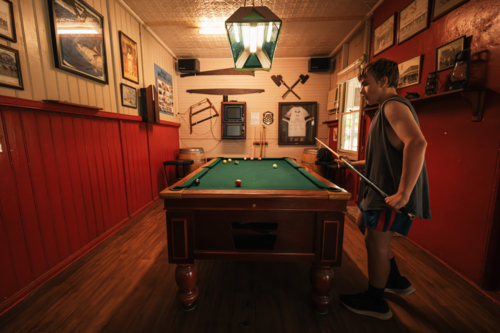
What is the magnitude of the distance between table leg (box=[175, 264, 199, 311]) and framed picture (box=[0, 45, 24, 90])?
175cm

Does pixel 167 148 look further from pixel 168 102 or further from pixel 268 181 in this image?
pixel 268 181

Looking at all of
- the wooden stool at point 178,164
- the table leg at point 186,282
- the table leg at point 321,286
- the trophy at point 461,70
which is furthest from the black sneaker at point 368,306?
the wooden stool at point 178,164

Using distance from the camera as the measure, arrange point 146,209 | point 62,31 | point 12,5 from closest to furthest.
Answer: point 12,5, point 62,31, point 146,209

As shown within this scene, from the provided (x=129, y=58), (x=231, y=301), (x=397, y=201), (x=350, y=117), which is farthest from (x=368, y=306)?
(x=129, y=58)

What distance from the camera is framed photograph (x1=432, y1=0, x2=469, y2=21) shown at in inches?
65.6

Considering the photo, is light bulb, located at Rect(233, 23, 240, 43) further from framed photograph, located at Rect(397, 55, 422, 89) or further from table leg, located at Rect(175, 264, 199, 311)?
table leg, located at Rect(175, 264, 199, 311)

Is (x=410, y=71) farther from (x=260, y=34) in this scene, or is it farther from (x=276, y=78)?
(x=276, y=78)

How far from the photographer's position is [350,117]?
12.6ft

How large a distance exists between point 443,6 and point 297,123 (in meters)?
2.98

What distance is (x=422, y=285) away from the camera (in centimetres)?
158

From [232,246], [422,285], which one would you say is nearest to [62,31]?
[232,246]

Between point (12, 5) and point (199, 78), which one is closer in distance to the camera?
point (12, 5)

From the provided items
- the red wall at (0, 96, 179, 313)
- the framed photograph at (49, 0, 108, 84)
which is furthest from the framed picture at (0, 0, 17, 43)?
the red wall at (0, 96, 179, 313)

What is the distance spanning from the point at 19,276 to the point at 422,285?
306cm
